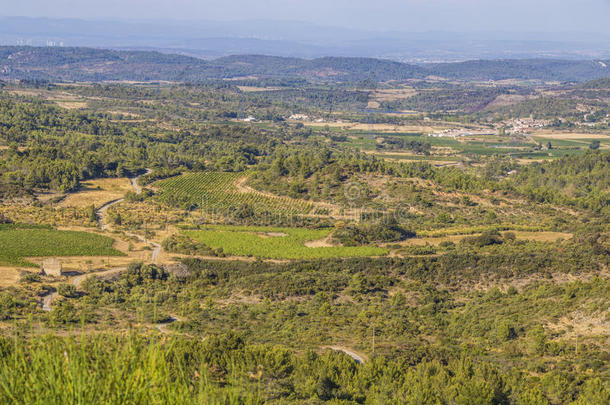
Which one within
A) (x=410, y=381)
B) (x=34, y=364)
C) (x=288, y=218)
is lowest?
(x=288, y=218)

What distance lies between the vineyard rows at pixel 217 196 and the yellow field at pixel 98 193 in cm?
460

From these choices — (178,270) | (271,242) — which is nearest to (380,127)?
(271,242)

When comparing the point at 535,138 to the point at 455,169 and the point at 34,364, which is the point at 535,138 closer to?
the point at 455,169

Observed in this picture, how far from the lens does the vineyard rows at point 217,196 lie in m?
60.2

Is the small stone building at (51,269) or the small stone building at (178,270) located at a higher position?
the small stone building at (51,269)

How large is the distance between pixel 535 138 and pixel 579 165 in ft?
153

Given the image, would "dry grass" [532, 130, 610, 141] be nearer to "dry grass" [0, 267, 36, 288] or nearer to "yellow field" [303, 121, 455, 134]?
"yellow field" [303, 121, 455, 134]

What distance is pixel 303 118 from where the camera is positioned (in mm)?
156375

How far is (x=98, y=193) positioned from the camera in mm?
62719

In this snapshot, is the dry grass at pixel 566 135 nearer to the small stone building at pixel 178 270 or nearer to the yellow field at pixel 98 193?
the yellow field at pixel 98 193

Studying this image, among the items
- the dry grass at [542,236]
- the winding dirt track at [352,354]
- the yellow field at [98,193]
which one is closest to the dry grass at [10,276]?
the yellow field at [98,193]

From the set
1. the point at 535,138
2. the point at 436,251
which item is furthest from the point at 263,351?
the point at 535,138

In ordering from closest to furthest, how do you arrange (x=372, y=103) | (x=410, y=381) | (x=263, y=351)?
(x=410, y=381) < (x=263, y=351) < (x=372, y=103)

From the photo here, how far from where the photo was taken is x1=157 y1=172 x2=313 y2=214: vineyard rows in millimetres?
60188
